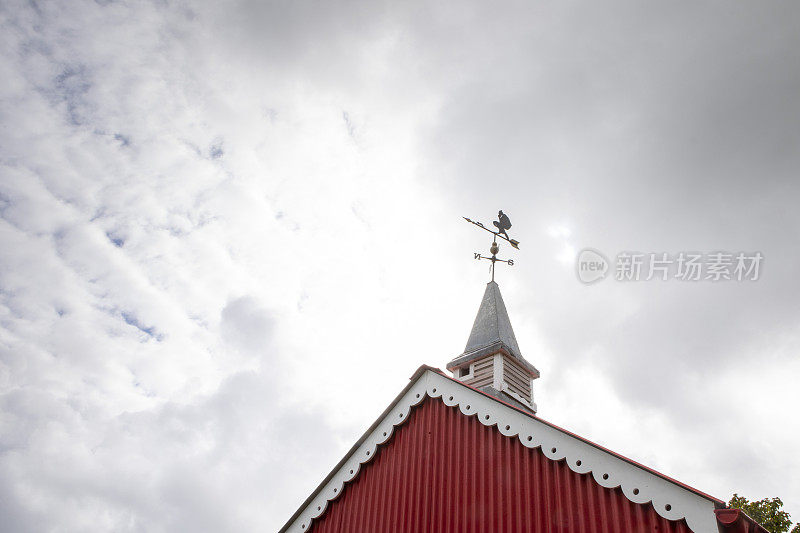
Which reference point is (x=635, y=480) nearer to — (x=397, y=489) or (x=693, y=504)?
(x=693, y=504)

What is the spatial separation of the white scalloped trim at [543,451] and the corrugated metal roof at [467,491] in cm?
Result: 12

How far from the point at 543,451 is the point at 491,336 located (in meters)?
8.92

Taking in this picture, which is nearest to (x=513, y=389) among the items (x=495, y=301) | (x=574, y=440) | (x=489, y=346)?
(x=489, y=346)

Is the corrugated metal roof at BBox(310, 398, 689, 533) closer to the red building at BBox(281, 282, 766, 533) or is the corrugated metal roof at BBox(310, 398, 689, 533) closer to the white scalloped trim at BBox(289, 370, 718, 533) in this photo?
the red building at BBox(281, 282, 766, 533)

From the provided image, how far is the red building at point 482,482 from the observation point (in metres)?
6.75

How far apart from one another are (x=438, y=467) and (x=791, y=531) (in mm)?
18428

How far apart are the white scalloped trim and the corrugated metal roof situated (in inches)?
4.9

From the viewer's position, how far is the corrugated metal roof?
279 inches

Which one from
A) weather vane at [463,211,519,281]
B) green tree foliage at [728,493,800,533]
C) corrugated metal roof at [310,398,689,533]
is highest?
weather vane at [463,211,519,281]

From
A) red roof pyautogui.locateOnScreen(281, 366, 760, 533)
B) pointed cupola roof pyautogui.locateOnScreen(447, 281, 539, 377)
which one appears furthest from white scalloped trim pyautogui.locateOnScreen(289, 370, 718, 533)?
pointed cupola roof pyautogui.locateOnScreen(447, 281, 539, 377)

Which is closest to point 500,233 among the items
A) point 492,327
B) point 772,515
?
point 492,327

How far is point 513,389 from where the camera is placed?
15.7 meters

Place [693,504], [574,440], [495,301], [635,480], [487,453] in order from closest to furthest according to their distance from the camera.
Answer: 1. [693,504]
2. [635,480]
3. [574,440]
4. [487,453]
5. [495,301]

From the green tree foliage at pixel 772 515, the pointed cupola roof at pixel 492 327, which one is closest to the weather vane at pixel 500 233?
the pointed cupola roof at pixel 492 327
